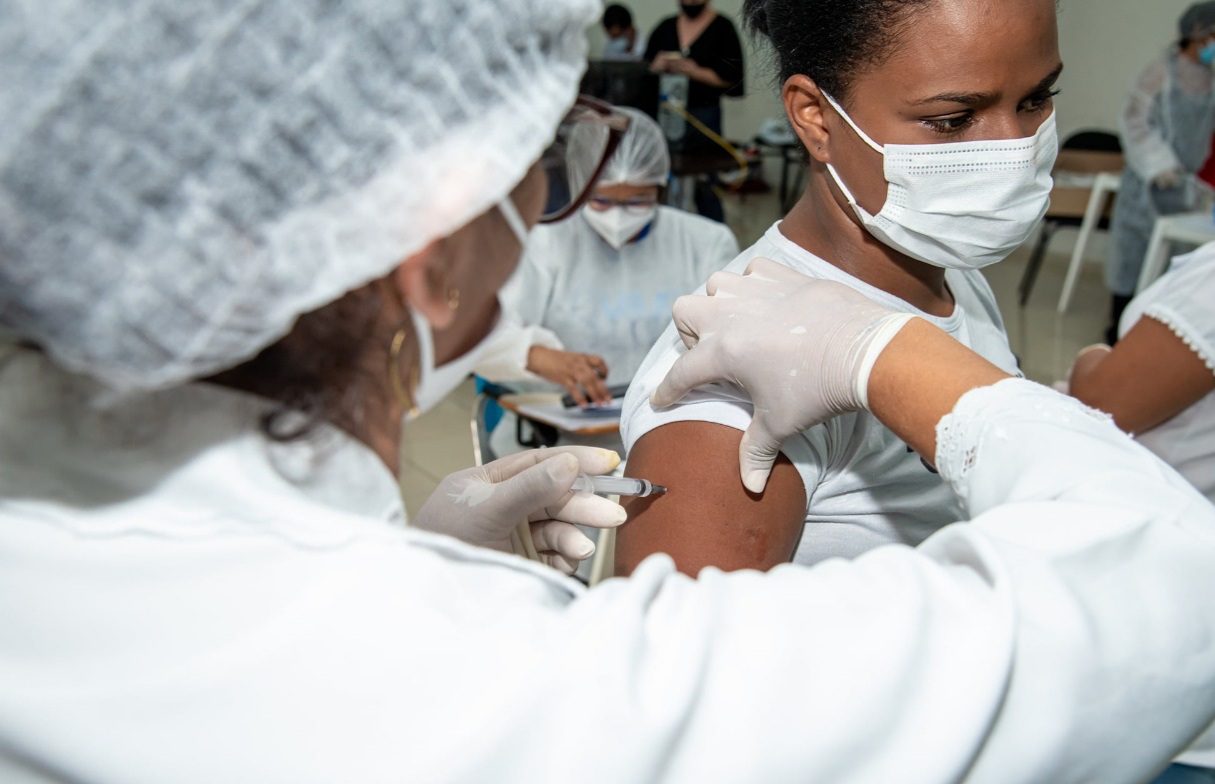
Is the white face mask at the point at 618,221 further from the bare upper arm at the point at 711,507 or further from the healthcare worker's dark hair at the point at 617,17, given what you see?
the healthcare worker's dark hair at the point at 617,17

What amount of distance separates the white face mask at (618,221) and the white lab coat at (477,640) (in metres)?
2.09

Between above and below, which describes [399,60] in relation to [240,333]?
above

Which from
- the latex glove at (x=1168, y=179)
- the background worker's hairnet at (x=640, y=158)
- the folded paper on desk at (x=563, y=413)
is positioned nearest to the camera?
the folded paper on desk at (x=563, y=413)

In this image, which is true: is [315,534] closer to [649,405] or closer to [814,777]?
[814,777]

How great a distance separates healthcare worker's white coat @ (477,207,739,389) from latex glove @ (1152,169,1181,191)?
3015 mm

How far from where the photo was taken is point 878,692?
0.59 meters

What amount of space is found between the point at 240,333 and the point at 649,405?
2.12 feet

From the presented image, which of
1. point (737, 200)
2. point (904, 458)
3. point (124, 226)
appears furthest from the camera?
point (737, 200)

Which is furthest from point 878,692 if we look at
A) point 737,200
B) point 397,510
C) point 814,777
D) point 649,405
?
point 737,200

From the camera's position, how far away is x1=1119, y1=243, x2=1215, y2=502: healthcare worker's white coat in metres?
1.49

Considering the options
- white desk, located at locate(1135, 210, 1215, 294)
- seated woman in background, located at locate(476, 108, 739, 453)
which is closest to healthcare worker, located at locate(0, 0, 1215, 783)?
seated woman in background, located at locate(476, 108, 739, 453)

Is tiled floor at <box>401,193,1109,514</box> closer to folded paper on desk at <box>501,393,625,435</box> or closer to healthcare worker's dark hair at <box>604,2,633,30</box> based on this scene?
folded paper on desk at <box>501,393,625,435</box>

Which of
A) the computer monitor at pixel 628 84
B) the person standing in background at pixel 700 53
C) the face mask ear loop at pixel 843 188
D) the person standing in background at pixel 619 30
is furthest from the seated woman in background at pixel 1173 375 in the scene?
the person standing in background at pixel 619 30

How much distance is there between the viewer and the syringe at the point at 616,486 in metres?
0.95
